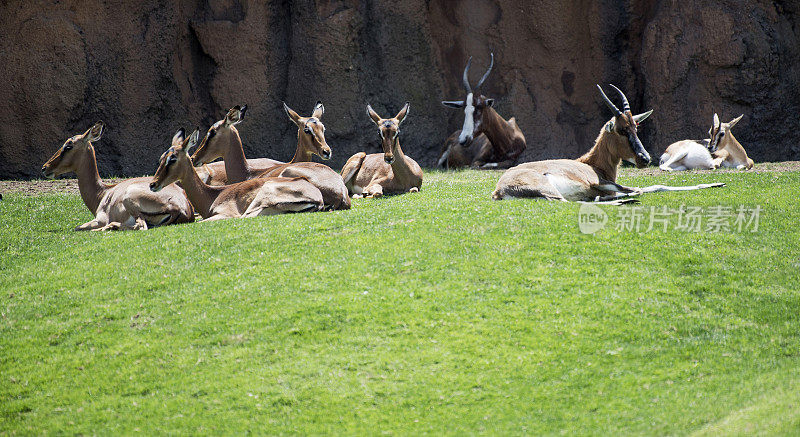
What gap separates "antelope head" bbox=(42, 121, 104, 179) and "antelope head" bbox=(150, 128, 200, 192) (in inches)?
53.0

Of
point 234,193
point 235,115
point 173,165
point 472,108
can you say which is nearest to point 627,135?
point 234,193

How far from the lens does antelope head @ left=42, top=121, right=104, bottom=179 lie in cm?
1079

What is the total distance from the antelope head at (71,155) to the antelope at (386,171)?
4.06 m

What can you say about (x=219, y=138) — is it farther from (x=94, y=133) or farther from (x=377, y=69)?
(x=377, y=69)

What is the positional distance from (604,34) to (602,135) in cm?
862

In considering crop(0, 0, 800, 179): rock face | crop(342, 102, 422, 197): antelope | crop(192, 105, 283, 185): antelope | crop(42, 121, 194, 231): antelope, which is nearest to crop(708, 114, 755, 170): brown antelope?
crop(0, 0, 800, 179): rock face

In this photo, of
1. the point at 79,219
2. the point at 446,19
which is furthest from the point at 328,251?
the point at 446,19

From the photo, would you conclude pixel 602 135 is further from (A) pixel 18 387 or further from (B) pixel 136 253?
(A) pixel 18 387

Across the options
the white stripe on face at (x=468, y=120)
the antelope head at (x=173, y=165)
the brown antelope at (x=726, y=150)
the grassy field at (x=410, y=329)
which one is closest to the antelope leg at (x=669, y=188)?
the grassy field at (x=410, y=329)

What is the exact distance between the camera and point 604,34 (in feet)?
62.3

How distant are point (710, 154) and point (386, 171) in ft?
21.8

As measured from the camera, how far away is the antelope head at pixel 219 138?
11.8 meters

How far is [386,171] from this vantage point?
42.3 ft

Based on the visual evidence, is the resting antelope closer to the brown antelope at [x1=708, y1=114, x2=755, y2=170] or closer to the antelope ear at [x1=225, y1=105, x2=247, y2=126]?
the brown antelope at [x1=708, y1=114, x2=755, y2=170]
